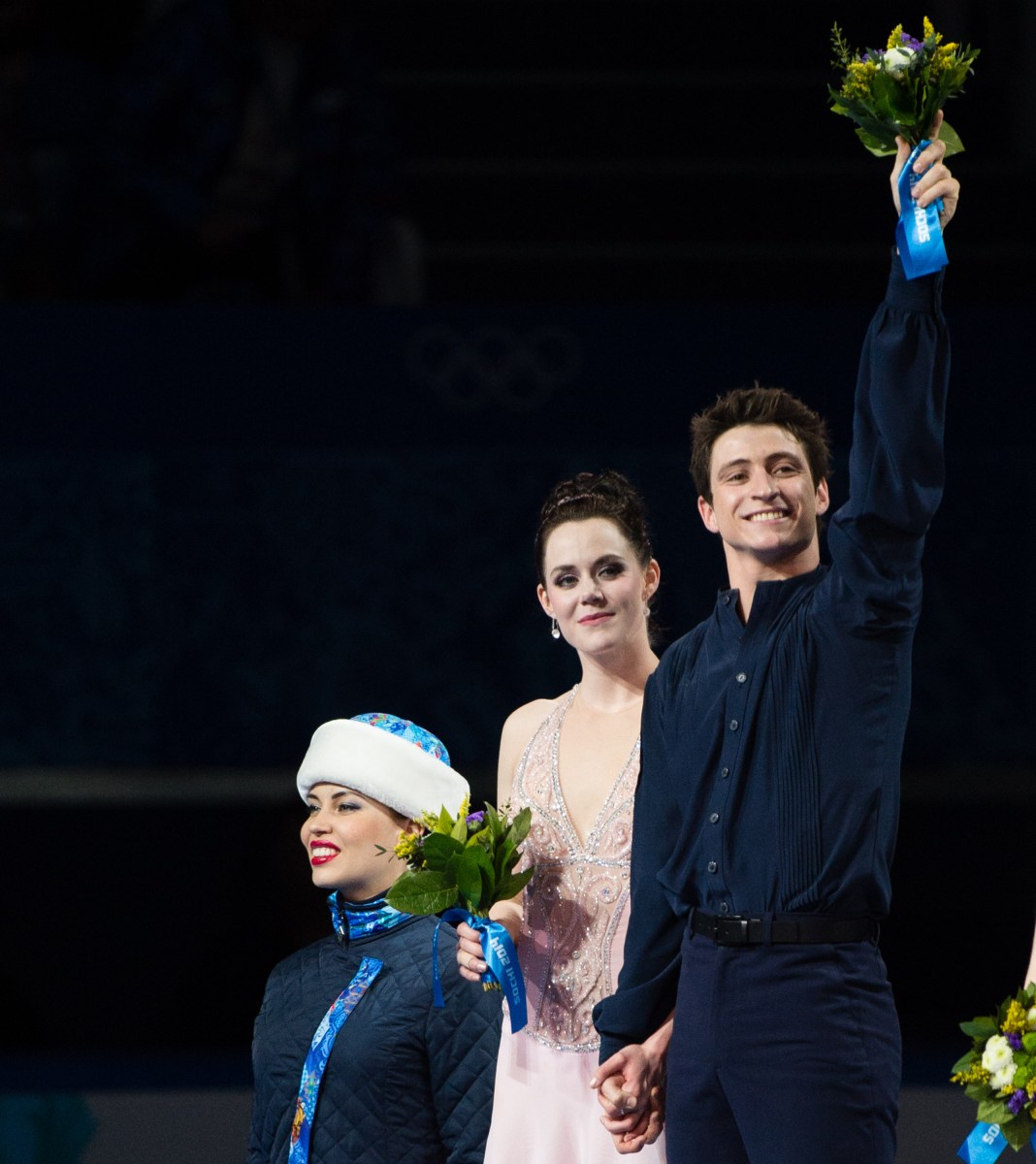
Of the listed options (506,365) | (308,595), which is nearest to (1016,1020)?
(506,365)

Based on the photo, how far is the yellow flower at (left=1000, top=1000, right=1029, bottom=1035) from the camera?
113 inches

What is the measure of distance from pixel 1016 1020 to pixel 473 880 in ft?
2.91

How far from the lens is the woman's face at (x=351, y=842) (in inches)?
137

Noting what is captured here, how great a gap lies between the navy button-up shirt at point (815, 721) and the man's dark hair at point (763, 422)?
6.9 inches

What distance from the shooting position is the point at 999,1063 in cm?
286

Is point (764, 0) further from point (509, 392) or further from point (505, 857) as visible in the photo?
point (505, 857)

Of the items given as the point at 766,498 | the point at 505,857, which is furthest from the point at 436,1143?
the point at 766,498

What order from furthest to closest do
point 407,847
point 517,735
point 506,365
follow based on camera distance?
point 506,365
point 517,735
point 407,847

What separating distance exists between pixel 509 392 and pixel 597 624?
2.03 m

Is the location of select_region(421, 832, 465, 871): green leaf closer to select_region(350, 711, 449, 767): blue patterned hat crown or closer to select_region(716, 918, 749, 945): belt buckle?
select_region(350, 711, 449, 767): blue patterned hat crown

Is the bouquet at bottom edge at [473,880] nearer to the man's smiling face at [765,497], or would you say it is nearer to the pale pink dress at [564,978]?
the pale pink dress at [564,978]

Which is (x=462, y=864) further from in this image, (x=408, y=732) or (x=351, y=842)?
(x=408, y=732)

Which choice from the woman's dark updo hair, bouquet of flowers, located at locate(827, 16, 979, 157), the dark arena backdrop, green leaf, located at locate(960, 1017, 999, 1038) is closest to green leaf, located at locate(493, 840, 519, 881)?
the woman's dark updo hair

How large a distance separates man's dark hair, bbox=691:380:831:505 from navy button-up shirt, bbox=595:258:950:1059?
18cm
